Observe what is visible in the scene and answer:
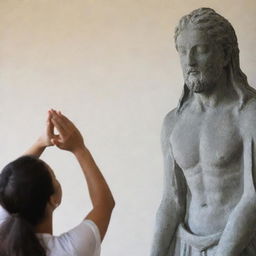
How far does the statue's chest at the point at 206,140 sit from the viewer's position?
1928mm

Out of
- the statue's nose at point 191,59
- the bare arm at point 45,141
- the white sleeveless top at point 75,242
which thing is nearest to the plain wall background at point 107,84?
the statue's nose at point 191,59

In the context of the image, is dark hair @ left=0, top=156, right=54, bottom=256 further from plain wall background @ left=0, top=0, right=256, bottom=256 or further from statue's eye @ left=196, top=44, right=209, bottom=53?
plain wall background @ left=0, top=0, right=256, bottom=256

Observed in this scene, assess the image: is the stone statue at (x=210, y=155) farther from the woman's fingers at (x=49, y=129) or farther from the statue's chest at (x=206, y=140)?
the woman's fingers at (x=49, y=129)

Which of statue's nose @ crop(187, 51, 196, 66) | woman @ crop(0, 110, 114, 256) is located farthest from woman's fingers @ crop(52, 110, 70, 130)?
statue's nose @ crop(187, 51, 196, 66)

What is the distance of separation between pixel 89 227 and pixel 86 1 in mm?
1958

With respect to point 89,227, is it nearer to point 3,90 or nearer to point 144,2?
point 144,2

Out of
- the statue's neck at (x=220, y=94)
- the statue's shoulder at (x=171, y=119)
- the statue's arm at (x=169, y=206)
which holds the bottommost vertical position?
the statue's arm at (x=169, y=206)

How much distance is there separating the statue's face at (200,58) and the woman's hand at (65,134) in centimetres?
58

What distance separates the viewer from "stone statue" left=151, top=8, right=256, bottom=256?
1.88 meters

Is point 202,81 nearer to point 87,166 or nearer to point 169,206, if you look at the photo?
point 169,206

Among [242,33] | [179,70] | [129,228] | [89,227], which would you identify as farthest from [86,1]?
[89,227]

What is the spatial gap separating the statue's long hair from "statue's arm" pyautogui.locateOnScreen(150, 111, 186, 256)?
267 millimetres

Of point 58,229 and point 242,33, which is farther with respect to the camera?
point 58,229

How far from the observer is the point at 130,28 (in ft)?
9.87
